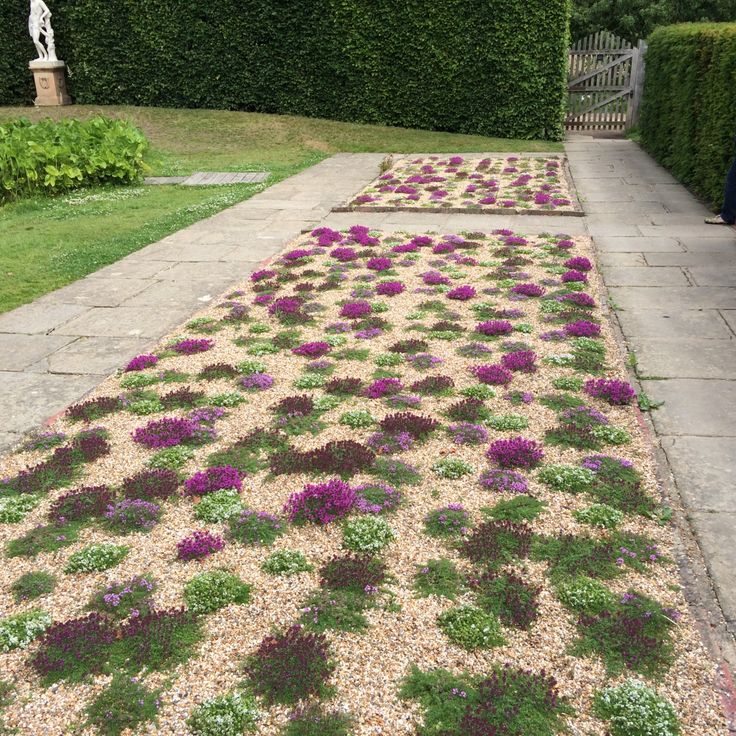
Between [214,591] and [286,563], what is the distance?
1.23ft

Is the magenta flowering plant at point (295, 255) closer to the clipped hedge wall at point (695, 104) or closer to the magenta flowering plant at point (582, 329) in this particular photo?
the magenta flowering plant at point (582, 329)

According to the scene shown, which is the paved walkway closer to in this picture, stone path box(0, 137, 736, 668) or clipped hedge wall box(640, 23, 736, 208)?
stone path box(0, 137, 736, 668)

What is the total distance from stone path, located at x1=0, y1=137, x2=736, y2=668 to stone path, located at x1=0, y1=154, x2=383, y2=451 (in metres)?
0.02

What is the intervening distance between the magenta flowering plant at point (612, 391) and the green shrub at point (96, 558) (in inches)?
132

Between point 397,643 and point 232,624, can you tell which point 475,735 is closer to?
point 397,643

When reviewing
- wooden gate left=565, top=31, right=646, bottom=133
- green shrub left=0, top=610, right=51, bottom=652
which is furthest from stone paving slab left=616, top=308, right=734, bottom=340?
wooden gate left=565, top=31, right=646, bottom=133

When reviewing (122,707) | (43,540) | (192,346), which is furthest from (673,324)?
(122,707)

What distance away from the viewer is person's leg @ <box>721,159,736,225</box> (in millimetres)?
9391

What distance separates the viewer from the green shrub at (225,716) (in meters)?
2.53

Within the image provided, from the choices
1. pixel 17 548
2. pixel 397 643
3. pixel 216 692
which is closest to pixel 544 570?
pixel 397 643

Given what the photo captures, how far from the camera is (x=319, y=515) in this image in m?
3.73

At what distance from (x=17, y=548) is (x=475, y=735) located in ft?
8.10

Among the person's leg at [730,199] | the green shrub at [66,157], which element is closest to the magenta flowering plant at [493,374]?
the person's leg at [730,199]

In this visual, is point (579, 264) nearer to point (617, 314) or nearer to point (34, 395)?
point (617, 314)
